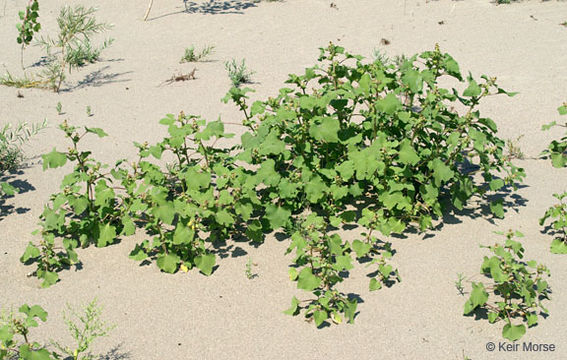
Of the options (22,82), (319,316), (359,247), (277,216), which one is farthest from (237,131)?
(319,316)

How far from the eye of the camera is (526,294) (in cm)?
351

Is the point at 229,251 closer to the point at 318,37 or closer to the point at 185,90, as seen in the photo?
the point at 185,90

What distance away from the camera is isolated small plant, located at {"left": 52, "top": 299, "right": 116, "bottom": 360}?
330cm

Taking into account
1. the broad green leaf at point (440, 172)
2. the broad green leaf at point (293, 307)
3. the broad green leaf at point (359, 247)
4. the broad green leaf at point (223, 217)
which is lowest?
the broad green leaf at point (293, 307)

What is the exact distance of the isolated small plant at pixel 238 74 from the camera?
684 cm

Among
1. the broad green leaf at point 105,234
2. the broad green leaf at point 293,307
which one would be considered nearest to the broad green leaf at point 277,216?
the broad green leaf at point 293,307

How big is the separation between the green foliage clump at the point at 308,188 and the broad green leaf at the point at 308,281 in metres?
0.07

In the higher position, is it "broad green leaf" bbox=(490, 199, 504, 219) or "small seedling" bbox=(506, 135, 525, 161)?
"broad green leaf" bbox=(490, 199, 504, 219)

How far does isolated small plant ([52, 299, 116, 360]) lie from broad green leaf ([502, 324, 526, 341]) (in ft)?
7.22

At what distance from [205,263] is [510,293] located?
76.0 inches

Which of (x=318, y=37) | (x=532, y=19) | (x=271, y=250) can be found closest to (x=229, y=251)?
(x=271, y=250)

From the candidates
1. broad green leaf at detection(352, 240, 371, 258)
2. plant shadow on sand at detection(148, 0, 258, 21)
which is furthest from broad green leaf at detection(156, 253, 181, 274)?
plant shadow on sand at detection(148, 0, 258, 21)

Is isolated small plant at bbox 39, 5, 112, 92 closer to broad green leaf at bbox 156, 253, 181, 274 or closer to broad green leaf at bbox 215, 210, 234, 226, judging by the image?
broad green leaf at bbox 156, 253, 181, 274

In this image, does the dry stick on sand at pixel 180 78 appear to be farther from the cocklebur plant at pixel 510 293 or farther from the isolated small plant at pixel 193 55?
the cocklebur plant at pixel 510 293
